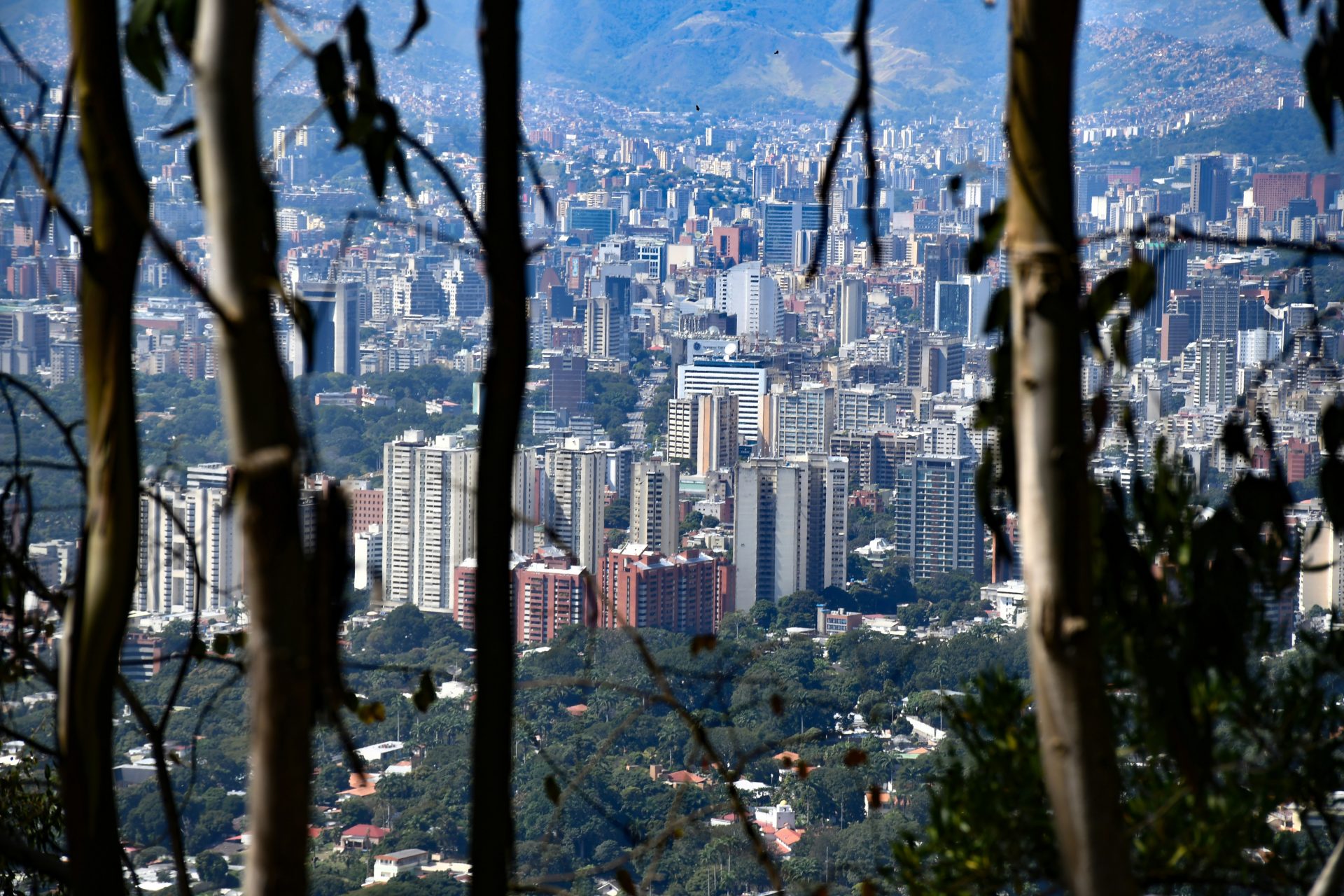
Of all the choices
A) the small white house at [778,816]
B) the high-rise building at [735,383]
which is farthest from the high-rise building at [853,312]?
the small white house at [778,816]

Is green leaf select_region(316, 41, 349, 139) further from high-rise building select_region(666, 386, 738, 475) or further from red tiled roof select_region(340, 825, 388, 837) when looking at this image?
high-rise building select_region(666, 386, 738, 475)

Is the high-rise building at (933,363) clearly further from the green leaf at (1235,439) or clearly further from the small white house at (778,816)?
the green leaf at (1235,439)

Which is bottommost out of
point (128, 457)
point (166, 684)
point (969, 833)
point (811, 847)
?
point (811, 847)

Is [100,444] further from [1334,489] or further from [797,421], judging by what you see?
[797,421]

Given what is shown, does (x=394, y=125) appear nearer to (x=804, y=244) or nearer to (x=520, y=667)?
(x=520, y=667)

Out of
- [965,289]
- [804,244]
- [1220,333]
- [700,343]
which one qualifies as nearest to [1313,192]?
[1220,333]

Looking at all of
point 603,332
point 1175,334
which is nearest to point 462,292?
point 603,332
